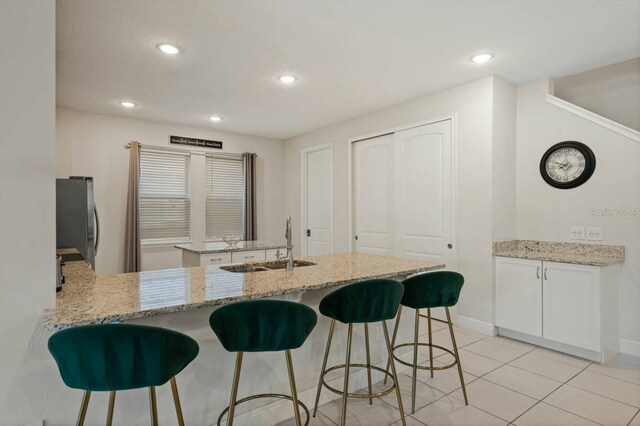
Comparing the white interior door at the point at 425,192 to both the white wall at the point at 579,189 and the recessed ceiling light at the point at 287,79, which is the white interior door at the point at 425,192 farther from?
the recessed ceiling light at the point at 287,79

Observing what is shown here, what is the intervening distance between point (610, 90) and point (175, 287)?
168 inches

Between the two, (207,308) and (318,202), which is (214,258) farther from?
(318,202)

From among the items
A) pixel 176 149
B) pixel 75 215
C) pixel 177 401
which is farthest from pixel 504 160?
pixel 176 149

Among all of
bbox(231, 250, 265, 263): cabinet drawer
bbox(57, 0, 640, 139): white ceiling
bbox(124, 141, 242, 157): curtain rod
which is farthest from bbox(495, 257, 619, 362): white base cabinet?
bbox(124, 141, 242, 157): curtain rod

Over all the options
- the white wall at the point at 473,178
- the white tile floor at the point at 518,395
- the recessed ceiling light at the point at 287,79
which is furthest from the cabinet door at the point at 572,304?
the recessed ceiling light at the point at 287,79

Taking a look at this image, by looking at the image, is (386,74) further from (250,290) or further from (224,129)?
(224,129)

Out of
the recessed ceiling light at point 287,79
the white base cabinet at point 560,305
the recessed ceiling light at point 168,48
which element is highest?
the recessed ceiling light at point 287,79

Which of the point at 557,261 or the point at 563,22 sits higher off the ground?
the point at 563,22

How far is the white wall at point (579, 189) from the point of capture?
308 centimetres

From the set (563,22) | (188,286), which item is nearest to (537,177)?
(563,22)

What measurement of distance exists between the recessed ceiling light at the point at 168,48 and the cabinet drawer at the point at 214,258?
2.00m

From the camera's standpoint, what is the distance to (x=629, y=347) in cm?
307

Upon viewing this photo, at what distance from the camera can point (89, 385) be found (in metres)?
1.17

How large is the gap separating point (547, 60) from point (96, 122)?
211 inches
